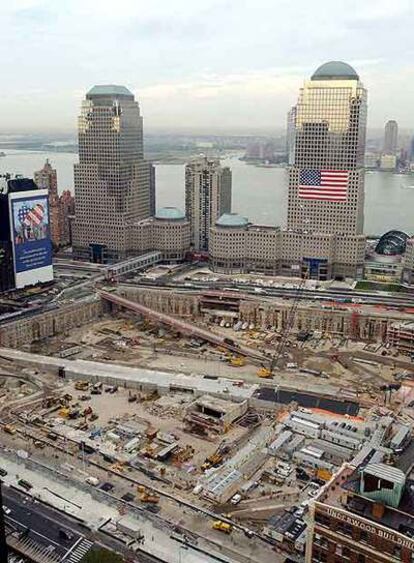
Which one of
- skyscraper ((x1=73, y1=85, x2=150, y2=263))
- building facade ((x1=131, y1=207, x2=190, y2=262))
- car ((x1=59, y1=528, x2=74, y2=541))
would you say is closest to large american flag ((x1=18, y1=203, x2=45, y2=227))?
skyscraper ((x1=73, y1=85, x2=150, y2=263))

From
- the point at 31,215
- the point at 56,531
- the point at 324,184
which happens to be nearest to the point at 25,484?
the point at 56,531

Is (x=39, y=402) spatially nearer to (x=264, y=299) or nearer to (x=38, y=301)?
(x=38, y=301)

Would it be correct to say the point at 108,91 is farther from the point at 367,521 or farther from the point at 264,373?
the point at 367,521

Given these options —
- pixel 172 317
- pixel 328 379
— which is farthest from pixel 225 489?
pixel 172 317

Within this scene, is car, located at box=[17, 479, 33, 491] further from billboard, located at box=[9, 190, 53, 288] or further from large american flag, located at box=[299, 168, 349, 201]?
large american flag, located at box=[299, 168, 349, 201]

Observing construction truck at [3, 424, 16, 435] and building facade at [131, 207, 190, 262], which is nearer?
construction truck at [3, 424, 16, 435]

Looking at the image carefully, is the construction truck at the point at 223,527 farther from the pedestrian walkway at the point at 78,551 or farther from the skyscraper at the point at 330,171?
the skyscraper at the point at 330,171
